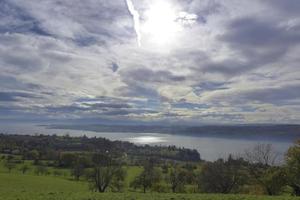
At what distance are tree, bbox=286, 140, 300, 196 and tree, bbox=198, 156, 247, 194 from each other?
1136cm

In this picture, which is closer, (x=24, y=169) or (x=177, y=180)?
(x=177, y=180)

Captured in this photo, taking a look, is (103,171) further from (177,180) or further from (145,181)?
(177,180)

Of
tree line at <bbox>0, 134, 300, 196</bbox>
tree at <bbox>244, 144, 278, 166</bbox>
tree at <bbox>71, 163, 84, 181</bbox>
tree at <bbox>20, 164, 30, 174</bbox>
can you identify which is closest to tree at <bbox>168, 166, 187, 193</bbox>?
tree line at <bbox>0, 134, 300, 196</bbox>

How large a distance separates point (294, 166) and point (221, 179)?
14.2 m

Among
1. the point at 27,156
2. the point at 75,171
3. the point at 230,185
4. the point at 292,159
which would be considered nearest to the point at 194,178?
the point at 230,185

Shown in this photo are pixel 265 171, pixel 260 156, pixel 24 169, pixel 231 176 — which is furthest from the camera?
pixel 24 169

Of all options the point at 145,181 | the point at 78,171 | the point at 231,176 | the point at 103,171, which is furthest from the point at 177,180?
the point at 78,171

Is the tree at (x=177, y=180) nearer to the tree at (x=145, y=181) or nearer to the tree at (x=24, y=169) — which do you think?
the tree at (x=145, y=181)

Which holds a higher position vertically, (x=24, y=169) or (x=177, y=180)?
(x=24, y=169)

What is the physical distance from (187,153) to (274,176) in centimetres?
15099

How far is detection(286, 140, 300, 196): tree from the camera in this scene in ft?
136

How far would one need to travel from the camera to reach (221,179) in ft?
175

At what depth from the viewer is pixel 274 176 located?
45219mm

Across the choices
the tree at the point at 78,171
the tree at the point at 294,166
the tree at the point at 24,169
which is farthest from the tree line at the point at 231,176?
the tree at the point at 24,169
